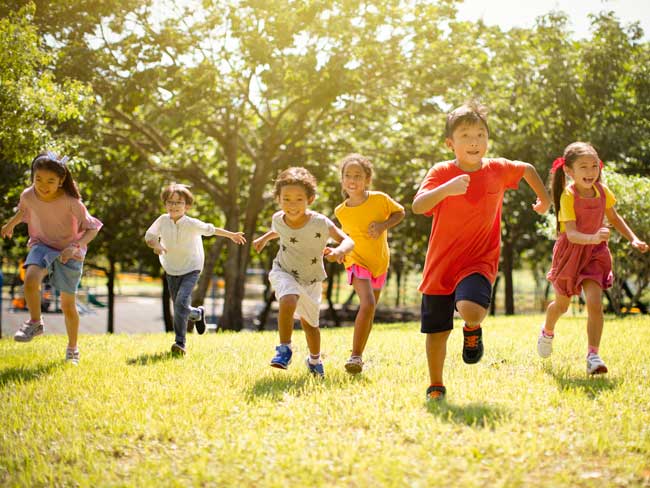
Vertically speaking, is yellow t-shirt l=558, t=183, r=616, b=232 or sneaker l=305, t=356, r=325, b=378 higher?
yellow t-shirt l=558, t=183, r=616, b=232

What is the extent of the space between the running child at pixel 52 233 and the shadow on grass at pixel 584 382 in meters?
4.21

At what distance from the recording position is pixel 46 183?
614 cm

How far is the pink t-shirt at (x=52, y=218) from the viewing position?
6.27 meters

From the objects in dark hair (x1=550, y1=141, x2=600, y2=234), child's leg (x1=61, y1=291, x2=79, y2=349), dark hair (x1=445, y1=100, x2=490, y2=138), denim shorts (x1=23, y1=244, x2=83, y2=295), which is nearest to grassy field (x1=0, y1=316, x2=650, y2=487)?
child's leg (x1=61, y1=291, x2=79, y2=349)

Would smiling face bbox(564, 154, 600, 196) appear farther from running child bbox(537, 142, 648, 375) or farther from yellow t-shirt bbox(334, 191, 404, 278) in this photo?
yellow t-shirt bbox(334, 191, 404, 278)

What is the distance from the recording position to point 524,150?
1980 centimetres

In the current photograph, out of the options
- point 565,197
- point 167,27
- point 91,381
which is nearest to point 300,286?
point 91,381

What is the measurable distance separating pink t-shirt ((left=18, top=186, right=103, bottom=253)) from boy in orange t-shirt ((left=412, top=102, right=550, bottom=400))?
11.3 ft

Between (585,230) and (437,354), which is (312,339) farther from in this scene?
(585,230)

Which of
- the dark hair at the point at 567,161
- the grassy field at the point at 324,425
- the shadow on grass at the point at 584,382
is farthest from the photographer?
the dark hair at the point at 567,161

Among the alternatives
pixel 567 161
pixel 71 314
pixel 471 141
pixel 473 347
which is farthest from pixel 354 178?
pixel 71 314

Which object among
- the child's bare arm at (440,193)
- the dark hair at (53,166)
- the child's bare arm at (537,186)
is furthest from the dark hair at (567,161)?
the dark hair at (53,166)

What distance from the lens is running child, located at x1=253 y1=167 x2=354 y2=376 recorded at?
5.53 m

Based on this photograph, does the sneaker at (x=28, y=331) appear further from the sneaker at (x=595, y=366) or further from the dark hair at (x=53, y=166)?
the sneaker at (x=595, y=366)
